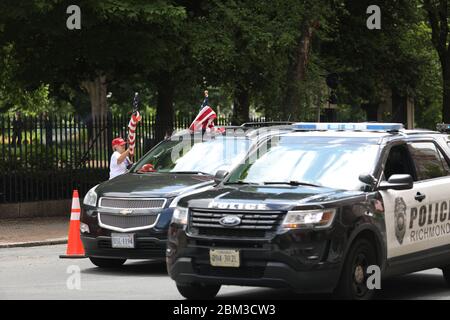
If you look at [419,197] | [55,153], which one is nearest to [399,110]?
[55,153]

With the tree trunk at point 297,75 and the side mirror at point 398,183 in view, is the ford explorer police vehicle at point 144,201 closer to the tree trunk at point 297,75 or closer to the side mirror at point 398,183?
the side mirror at point 398,183

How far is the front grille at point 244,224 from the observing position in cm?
973

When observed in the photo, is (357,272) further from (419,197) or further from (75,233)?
(75,233)

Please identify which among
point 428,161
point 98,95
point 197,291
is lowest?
point 197,291

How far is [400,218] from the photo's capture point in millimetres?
10781

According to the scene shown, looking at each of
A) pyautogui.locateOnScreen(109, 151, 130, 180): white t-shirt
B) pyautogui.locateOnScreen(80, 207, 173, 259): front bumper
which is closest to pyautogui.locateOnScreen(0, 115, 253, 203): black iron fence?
pyautogui.locateOnScreen(109, 151, 130, 180): white t-shirt

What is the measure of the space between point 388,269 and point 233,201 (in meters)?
1.80

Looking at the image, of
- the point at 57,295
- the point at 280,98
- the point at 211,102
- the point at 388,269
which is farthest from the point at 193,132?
the point at 211,102

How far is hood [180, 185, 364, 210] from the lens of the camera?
9.84 metres

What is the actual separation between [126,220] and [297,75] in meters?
15.1

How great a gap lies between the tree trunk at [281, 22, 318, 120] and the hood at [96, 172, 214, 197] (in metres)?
Result: 13.2

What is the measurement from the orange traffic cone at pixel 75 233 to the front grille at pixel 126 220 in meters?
1.63

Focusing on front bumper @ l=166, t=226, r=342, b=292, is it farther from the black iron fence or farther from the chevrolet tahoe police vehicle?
the black iron fence

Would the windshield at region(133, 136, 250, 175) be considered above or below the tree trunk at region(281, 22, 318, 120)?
below
